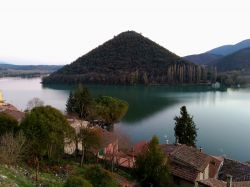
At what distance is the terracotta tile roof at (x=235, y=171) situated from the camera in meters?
19.4

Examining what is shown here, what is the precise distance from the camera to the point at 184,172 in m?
17.8

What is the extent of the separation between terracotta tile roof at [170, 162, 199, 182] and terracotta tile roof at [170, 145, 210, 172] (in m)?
0.23

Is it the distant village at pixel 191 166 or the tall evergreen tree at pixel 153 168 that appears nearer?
the tall evergreen tree at pixel 153 168

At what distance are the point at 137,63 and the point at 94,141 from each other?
10293 centimetres

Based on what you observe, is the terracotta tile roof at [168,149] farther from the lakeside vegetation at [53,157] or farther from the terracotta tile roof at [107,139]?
the terracotta tile roof at [107,139]

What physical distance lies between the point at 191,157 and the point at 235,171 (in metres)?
3.47

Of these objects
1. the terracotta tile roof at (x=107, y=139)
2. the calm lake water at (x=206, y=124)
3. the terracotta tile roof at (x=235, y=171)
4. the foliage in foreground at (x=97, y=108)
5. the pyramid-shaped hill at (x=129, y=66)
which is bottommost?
the calm lake water at (x=206, y=124)

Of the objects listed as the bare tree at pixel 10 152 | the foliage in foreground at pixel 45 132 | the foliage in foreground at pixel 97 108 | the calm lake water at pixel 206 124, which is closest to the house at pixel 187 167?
the foliage in foreground at pixel 45 132

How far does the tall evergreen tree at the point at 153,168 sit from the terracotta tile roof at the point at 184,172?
118 cm

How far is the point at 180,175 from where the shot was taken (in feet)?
58.0

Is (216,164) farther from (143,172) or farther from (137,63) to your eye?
(137,63)

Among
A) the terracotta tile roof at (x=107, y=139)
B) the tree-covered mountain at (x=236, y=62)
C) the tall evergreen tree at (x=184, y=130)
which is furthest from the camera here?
the tree-covered mountain at (x=236, y=62)

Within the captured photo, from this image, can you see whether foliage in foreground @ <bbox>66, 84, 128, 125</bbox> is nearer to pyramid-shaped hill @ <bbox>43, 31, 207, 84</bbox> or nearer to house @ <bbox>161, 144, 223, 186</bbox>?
house @ <bbox>161, 144, 223, 186</bbox>

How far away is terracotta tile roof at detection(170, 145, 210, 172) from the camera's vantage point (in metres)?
17.9
